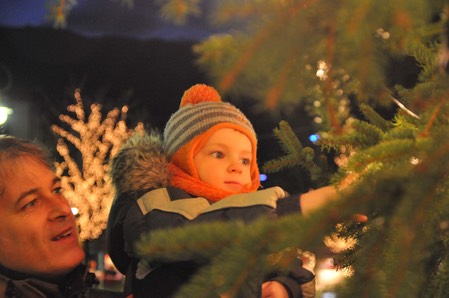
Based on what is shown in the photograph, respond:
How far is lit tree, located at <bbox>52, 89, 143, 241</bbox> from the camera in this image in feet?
63.0

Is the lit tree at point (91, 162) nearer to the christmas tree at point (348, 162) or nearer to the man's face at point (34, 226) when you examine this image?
the man's face at point (34, 226)

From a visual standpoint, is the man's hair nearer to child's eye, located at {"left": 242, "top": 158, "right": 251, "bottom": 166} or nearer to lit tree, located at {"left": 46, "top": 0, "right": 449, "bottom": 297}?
child's eye, located at {"left": 242, "top": 158, "right": 251, "bottom": 166}

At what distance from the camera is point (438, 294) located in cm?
155

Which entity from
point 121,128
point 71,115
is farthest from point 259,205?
point 71,115

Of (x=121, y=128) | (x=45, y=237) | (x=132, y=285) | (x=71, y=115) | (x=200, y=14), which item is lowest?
(x=132, y=285)

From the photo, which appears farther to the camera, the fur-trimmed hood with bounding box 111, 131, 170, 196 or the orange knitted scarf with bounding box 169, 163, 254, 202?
the fur-trimmed hood with bounding box 111, 131, 170, 196

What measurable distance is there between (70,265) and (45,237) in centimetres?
13

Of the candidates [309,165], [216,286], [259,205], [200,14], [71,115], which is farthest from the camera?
[71,115]

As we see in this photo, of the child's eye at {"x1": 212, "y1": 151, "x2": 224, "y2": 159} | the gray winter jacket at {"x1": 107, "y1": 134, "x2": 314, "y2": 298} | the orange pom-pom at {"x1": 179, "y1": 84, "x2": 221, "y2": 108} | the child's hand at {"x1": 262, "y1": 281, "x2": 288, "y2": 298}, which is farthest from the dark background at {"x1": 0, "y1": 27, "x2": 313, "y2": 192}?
the child's hand at {"x1": 262, "y1": 281, "x2": 288, "y2": 298}

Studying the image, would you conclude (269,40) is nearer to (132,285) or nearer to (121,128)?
(132,285)

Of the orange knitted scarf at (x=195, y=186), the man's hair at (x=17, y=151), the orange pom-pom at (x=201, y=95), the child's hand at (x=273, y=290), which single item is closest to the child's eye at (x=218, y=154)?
the orange knitted scarf at (x=195, y=186)

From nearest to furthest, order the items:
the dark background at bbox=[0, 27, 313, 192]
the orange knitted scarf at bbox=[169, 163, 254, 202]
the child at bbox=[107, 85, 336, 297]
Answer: the child at bbox=[107, 85, 336, 297], the orange knitted scarf at bbox=[169, 163, 254, 202], the dark background at bbox=[0, 27, 313, 192]

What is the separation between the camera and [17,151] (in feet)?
6.98

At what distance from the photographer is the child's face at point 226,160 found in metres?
2.10
